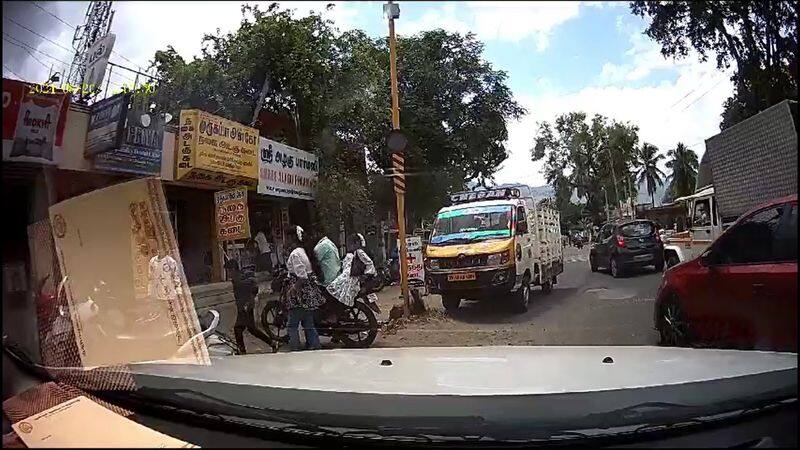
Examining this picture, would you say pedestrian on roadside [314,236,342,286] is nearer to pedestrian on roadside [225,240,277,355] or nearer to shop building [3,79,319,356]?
shop building [3,79,319,356]

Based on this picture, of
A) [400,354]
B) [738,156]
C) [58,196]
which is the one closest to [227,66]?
[58,196]

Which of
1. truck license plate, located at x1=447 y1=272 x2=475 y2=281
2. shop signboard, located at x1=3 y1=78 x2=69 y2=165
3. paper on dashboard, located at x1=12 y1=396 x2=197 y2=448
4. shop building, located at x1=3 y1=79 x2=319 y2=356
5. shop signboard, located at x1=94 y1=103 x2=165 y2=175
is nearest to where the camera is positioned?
paper on dashboard, located at x1=12 y1=396 x2=197 y2=448

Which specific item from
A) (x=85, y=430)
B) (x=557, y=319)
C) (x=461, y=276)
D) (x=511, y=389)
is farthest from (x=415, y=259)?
(x=85, y=430)

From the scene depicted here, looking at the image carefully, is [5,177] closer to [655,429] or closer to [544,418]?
[544,418]

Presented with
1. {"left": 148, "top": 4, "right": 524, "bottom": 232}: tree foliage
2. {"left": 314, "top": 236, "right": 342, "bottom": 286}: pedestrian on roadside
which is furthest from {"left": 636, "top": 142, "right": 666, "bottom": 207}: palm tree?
{"left": 314, "top": 236, "right": 342, "bottom": 286}: pedestrian on roadside

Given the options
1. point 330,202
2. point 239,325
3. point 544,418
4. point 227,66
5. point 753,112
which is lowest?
point 544,418

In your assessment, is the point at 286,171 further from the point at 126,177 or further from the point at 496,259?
the point at 496,259

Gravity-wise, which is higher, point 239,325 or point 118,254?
point 118,254
